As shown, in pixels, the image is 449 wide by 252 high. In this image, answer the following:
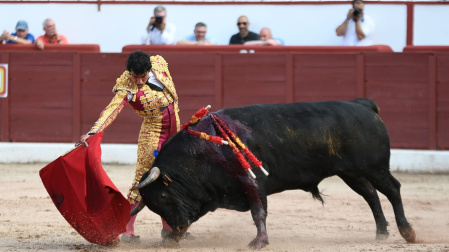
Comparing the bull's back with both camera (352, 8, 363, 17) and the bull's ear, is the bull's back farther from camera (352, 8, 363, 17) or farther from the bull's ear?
camera (352, 8, 363, 17)

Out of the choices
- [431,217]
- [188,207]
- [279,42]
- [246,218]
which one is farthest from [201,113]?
[279,42]

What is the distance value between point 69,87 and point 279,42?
2.37 meters

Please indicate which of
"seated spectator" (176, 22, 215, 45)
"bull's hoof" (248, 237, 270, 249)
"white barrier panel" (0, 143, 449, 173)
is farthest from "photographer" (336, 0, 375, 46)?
"bull's hoof" (248, 237, 270, 249)

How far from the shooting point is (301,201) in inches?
291

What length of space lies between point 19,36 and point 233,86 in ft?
8.32

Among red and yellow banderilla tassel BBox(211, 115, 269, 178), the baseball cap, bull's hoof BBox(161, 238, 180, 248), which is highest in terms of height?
the baseball cap

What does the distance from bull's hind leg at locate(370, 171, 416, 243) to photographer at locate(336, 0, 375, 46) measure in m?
4.27

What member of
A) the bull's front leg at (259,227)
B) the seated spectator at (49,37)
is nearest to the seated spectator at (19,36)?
the seated spectator at (49,37)

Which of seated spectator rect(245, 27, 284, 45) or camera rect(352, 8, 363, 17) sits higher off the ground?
camera rect(352, 8, 363, 17)

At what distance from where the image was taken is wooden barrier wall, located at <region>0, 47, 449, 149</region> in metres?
9.29

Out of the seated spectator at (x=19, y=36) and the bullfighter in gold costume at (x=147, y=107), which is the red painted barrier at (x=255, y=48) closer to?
the seated spectator at (x=19, y=36)

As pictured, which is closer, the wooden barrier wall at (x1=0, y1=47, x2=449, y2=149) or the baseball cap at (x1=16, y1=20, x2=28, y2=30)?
the wooden barrier wall at (x1=0, y1=47, x2=449, y2=149)

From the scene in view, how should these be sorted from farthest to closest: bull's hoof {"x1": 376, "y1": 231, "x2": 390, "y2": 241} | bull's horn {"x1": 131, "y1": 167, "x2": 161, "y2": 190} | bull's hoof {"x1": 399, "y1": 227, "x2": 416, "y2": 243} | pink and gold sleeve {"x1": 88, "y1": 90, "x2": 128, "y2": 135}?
1. bull's hoof {"x1": 376, "y1": 231, "x2": 390, "y2": 241}
2. bull's hoof {"x1": 399, "y1": 227, "x2": 416, "y2": 243}
3. pink and gold sleeve {"x1": 88, "y1": 90, "x2": 128, "y2": 135}
4. bull's horn {"x1": 131, "y1": 167, "x2": 161, "y2": 190}

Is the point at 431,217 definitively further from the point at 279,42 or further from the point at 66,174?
the point at 279,42
